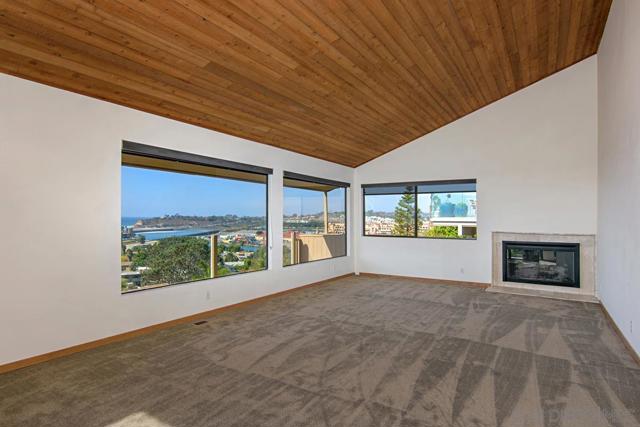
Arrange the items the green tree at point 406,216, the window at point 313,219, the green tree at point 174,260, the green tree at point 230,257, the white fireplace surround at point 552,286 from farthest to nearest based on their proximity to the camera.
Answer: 1. the green tree at point 406,216
2. the window at point 313,219
3. the white fireplace surround at point 552,286
4. the green tree at point 230,257
5. the green tree at point 174,260

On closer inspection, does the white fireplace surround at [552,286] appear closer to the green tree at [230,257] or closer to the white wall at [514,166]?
the white wall at [514,166]

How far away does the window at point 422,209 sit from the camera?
24.6ft

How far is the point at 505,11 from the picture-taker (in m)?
4.18

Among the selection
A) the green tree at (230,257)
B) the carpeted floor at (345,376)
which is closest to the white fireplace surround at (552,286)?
the carpeted floor at (345,376)

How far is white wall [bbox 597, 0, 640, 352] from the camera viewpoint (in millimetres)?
3469

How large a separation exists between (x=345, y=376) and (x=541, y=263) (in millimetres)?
5273

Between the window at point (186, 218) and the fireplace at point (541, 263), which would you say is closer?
the window at point (186, 218)

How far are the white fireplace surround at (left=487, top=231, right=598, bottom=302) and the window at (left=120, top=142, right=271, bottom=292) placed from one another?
14.4 feet

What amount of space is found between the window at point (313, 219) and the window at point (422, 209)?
0.70m

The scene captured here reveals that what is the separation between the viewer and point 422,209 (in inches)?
314

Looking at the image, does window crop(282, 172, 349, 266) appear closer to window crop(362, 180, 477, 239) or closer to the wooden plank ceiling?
window crop(362, 180, 477, 239)

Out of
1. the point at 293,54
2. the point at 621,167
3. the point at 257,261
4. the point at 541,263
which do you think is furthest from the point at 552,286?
the point at 293,54

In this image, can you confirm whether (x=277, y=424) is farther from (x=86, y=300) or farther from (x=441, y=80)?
(x=441, y=80)

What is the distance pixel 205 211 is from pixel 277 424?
11.7 ft
